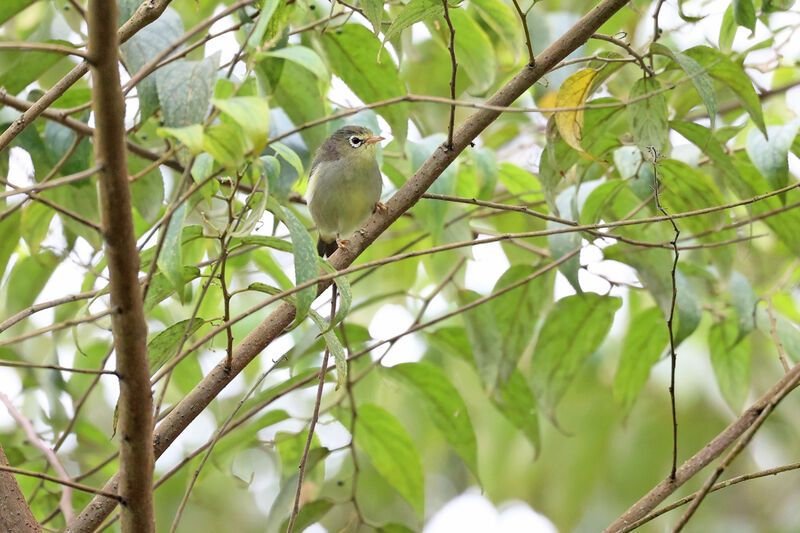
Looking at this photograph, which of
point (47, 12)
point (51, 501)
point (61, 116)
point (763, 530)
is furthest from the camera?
point (763, 530)

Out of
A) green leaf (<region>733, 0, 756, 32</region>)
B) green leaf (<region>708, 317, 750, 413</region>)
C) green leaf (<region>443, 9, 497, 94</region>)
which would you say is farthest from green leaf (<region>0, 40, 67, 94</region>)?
green leaf (<region>708, 317, 750, 413</region>)

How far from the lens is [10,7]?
107 inches

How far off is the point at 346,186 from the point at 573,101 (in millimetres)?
2000

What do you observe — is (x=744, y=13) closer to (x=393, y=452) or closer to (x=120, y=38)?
(x=120, y=38)

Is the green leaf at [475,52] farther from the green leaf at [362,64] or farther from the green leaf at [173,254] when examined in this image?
the green leaf at [173,254]

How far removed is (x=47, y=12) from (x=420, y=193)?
92.5 inches

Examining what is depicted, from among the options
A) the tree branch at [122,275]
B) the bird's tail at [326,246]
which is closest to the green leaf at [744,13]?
the tree branch at [122,275]

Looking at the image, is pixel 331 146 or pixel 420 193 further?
pixel 331 146

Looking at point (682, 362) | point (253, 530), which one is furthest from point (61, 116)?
point (253, 530)

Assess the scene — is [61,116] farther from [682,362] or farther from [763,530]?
[763,530]

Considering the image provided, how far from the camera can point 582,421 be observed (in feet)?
14.9

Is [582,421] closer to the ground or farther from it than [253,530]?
closer to the ground

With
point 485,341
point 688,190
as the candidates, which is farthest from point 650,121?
point 485,341

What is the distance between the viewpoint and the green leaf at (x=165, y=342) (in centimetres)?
211
